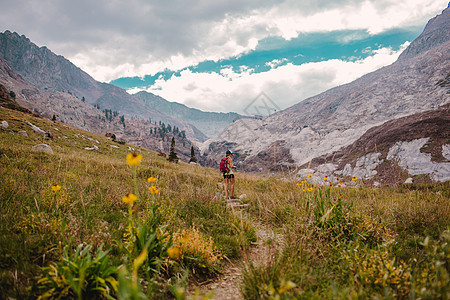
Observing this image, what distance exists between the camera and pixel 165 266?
3252mm

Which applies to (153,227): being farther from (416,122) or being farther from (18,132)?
(416,122)

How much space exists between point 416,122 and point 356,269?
3750 inches

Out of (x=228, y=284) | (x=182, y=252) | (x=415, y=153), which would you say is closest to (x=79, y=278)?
(x=182, y=252)

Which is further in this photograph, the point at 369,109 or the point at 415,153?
the point at 369,109

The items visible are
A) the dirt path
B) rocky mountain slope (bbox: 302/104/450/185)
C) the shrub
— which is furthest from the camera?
rocky mountain slope (bbox: 302/104/450/185)

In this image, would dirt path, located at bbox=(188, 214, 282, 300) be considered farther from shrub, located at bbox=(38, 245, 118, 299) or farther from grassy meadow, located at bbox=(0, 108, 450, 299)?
shrub, located at bbox=(38, 245, 118, 299)

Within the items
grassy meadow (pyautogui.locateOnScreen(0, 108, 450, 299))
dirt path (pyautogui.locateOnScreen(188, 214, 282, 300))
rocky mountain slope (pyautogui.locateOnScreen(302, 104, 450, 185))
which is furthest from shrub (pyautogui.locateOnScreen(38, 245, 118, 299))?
rocky mountain slope (pyautogui.locateOnScreen(302, 104, 450, 185))

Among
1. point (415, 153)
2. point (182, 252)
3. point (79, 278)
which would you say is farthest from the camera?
point (415, 153)

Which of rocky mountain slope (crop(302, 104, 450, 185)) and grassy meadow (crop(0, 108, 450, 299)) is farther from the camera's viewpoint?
rocky mountain slope (crop(302, 104, 450, 185))

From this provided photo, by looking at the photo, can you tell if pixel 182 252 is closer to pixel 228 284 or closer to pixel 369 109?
pixel 228 284

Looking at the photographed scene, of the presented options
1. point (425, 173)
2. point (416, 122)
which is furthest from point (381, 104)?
point (425, 173)

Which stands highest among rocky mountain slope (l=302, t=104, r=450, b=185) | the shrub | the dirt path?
rocky mountain slope (l=302, t=104, r=450, b=185)

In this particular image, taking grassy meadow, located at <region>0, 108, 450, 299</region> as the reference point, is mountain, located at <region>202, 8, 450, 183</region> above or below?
above

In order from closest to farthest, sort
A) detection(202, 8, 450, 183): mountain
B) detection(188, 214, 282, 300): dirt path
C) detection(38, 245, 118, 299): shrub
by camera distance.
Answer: detection(38, 245, 118, 299): shrub → detection(188, 214, 282, 300): dirt path → detection(202, 8, 450, 183): mountain
